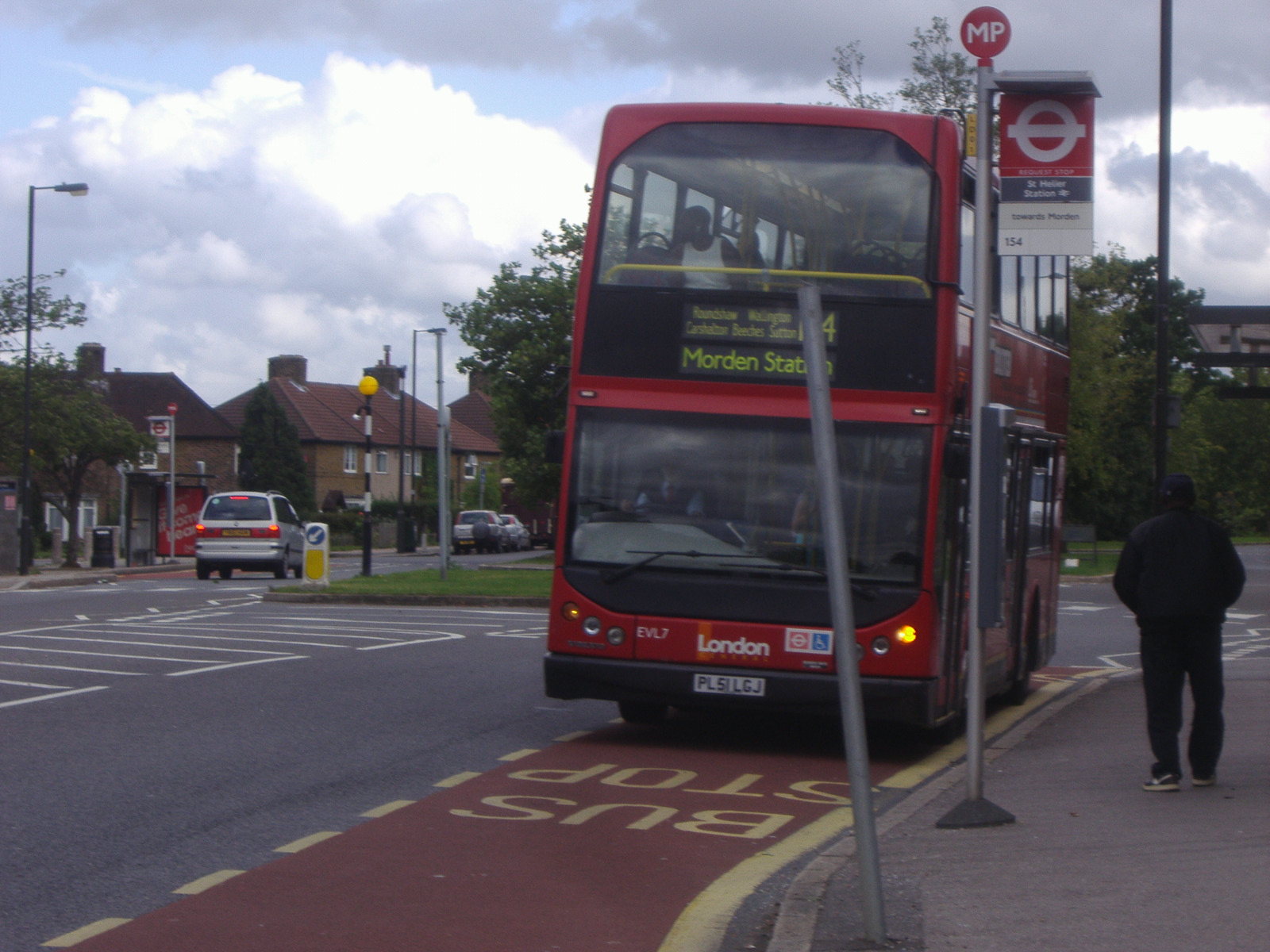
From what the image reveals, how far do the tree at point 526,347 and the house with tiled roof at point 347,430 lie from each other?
37.9m

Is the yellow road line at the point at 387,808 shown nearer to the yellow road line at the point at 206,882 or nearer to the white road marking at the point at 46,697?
the yellow road line at the point at 206,882

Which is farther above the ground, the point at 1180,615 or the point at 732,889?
the point at 1180,615

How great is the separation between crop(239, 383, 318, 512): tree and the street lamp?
134ft

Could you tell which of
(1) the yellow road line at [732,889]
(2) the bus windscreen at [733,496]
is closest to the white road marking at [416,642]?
(2) the bus windscreen at [733,496]

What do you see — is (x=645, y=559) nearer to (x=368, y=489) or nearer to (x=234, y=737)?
(x=234, y=737)

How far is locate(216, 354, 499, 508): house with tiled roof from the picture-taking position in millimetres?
92000

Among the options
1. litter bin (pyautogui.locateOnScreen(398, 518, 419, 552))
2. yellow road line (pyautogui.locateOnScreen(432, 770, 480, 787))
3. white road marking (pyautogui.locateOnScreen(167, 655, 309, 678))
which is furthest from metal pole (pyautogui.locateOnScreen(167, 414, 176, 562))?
yellow road line (pyautogui.locateOnScreen(432, 770, 480, 787))

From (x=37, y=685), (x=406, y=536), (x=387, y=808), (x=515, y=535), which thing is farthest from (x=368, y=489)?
(x=515, y=535)

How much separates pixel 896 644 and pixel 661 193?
3.26m

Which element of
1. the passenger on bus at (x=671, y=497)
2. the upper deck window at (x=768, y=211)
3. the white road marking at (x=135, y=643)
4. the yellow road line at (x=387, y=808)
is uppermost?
the upper deck window at (x=768, y=211)

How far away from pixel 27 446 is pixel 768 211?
32831 mm

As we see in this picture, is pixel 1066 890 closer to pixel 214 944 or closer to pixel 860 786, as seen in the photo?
pixel 860 786

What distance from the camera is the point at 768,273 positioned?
1037 centimetres

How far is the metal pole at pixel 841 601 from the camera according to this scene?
5355mm
